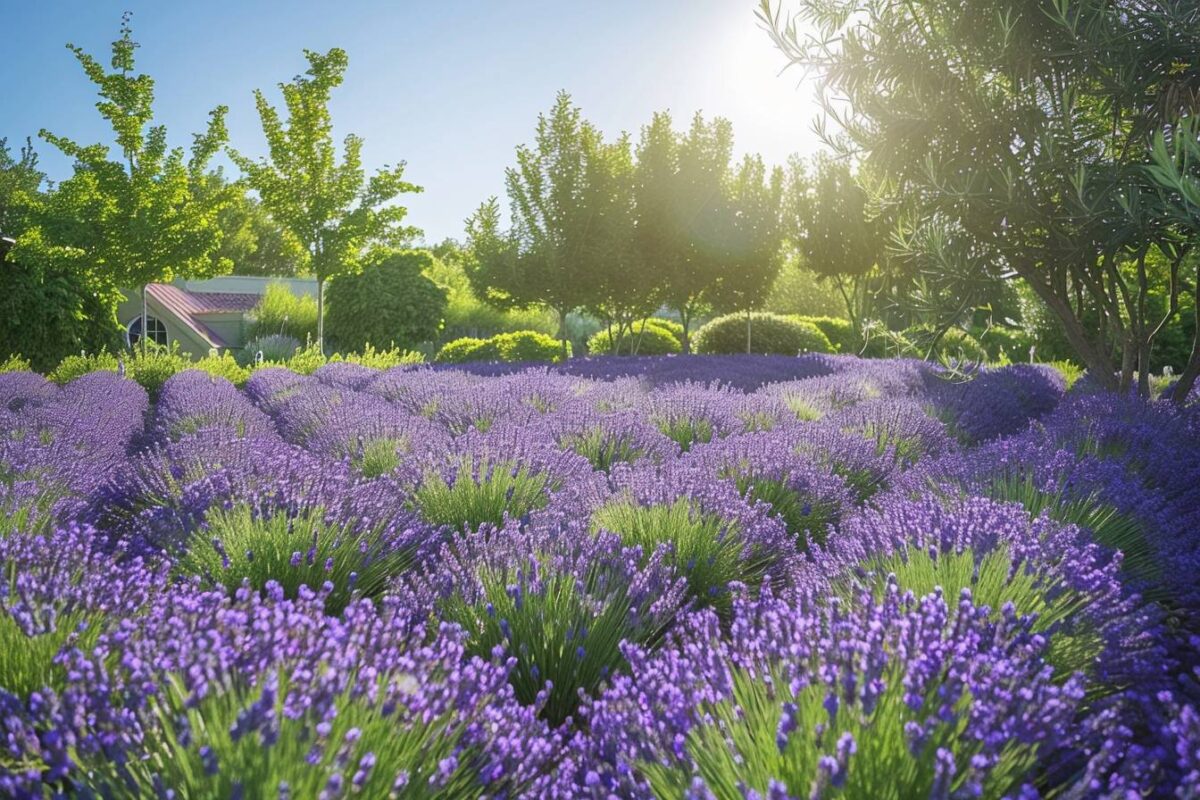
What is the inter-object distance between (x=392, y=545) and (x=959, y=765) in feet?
6.45

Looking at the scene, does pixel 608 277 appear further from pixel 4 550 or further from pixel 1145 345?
pixel 4 550

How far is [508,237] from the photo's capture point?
19.0 metres

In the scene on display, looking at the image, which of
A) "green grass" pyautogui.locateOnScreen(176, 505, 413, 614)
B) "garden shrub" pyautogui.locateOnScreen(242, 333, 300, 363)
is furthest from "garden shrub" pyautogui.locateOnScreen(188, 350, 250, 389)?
"green grass" pyautogui.locateOnScreen(176, 505, 413, 614)

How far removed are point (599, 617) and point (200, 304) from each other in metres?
35.0

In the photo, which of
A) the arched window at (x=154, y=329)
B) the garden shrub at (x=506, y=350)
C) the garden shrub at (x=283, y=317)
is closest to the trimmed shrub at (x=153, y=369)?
the garden shrub at (x=506, y=350)

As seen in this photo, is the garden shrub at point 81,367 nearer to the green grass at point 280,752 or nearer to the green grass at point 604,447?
the green grass at point 604,447

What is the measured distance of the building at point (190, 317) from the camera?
28.1m

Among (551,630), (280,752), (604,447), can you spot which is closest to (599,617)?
(551,630)

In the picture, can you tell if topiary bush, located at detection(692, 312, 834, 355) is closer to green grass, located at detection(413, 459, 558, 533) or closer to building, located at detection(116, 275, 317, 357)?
building, located at detection(116, 275, 317, 357)

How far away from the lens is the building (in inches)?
1108

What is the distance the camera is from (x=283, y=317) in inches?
1115

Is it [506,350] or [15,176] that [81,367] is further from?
[15,176]

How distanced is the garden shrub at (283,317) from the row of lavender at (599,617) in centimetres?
2475

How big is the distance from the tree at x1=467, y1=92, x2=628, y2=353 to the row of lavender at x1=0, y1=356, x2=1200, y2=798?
14.4 metres
